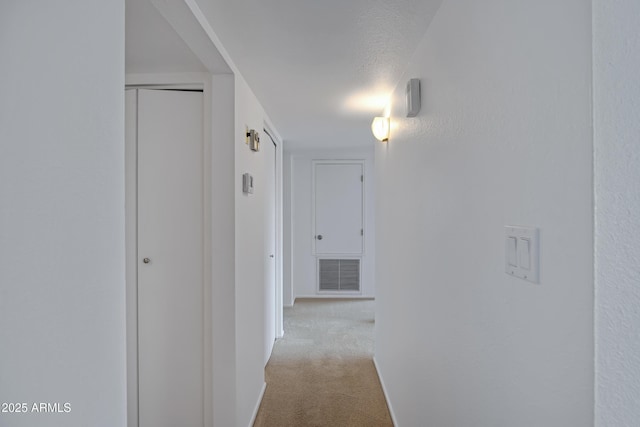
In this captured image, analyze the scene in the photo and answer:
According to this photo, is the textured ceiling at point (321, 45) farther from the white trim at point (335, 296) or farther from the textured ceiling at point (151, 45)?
the white trim at point (335, 296)

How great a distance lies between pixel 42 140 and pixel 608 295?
3.05 ft

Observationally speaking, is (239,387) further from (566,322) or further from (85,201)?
(566,322)

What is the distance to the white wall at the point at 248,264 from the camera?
7.43ft

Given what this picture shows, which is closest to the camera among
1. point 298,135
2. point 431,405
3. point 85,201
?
point 85,201

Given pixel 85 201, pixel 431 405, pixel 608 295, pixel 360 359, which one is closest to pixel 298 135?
pixel 360 359

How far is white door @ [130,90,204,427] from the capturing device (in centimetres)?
226

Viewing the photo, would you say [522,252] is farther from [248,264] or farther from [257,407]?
[257,407]

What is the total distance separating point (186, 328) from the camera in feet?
7.46

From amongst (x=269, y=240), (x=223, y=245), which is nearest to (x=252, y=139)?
(x=223, y=245)

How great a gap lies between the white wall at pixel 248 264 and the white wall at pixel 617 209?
185 cm

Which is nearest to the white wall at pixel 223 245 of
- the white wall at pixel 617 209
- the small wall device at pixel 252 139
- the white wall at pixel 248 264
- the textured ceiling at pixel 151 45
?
the white wall at pixel 248 264

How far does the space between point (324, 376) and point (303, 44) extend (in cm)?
258

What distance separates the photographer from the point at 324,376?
3.29 metres

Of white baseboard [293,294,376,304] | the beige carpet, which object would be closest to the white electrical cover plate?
the beige carpet
